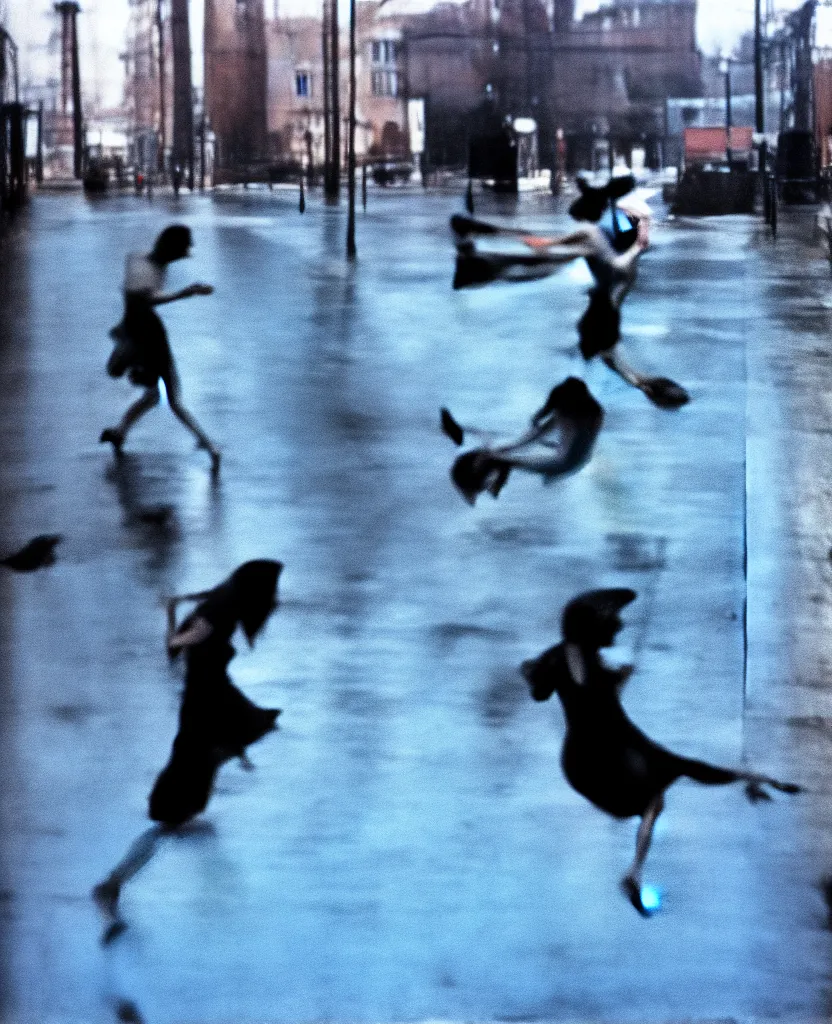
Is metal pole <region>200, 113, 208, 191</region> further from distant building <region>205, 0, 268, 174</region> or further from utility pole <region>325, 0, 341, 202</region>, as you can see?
utility pole <region>325, 0, 341, 202</region>

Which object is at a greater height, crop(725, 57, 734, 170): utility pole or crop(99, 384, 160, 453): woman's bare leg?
crop(725, 57, 734, 170): utility pole

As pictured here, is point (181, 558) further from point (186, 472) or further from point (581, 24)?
point (581, 24)

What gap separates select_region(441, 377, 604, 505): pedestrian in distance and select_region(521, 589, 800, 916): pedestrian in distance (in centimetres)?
24

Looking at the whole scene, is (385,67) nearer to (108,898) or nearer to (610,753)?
(610,753)

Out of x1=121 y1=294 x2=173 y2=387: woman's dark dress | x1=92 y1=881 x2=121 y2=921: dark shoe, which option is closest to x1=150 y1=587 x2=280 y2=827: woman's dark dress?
x1=92 y1=881 x2=121 y2=921: dark shoe

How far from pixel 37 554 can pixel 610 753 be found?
99cm

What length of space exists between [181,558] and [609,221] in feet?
2.94

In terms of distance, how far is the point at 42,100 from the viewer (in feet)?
10.7

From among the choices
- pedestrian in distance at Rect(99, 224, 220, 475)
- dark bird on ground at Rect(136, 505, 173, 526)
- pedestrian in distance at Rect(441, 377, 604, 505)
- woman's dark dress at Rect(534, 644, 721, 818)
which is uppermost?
pedestrian in distance at Rect(99, 224, 220, 475)

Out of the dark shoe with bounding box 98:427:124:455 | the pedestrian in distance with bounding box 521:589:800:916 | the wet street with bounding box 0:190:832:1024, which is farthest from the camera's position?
the dark shoe with bounding box 98:427:124:455

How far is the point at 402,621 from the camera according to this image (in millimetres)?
3156

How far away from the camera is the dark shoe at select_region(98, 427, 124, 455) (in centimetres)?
324

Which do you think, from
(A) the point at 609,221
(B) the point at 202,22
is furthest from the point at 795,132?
(B) the point at 202,22

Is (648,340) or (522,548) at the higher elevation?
(648,340)
